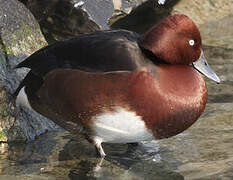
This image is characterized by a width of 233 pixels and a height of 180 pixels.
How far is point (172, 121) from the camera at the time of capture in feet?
13.6

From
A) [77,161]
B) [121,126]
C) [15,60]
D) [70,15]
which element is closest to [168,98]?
[121,126]

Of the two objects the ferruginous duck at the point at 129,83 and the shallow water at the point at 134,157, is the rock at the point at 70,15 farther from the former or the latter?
the ferruginous duck at the point at 129,83

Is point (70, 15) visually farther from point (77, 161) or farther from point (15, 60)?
point (77, 161)

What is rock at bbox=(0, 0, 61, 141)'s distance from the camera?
15.8 feet

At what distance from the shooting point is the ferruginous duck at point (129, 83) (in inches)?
160

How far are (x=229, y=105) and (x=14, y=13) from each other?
2.06m

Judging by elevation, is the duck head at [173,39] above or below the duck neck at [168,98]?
above

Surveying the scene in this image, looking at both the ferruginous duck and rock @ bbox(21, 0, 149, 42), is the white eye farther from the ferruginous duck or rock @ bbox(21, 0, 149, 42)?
rock @ bbox(21, 0, 149, 42)

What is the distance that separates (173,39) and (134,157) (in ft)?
3.13

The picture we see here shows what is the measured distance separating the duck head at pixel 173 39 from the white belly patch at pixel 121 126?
46 cm

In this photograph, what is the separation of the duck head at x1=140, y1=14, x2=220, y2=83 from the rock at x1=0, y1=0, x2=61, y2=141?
128cm

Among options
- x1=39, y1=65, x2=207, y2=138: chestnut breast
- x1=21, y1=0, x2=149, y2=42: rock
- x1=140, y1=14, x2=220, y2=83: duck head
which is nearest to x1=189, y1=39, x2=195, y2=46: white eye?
x1=140, y1=14, x2=220, y2=83: duck head

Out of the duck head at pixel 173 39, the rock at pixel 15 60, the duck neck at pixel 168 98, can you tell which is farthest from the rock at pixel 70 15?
the duck neck at pixel 168 98

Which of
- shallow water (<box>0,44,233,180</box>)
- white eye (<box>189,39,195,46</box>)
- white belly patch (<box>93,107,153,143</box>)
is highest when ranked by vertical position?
white eye (<box>189,39,195,46</box>)
